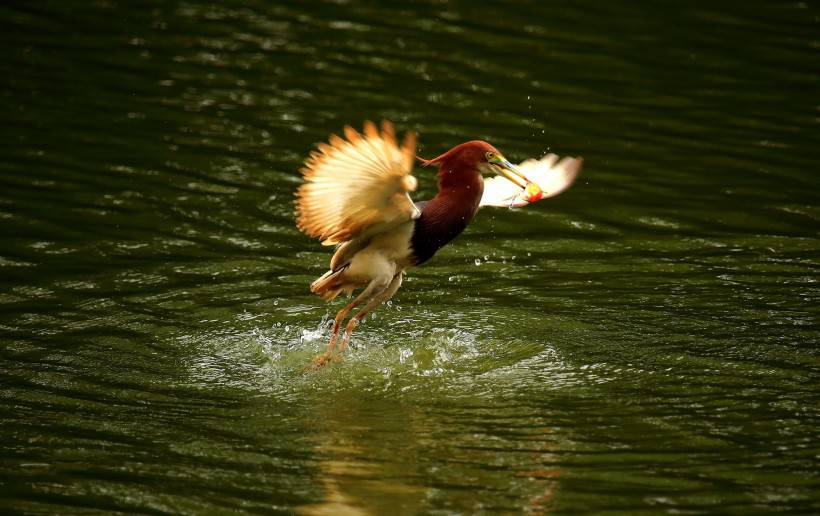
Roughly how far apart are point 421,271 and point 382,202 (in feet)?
8.52

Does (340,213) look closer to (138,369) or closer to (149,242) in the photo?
(138,369)

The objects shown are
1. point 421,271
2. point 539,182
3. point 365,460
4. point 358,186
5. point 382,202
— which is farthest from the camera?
point 421,271

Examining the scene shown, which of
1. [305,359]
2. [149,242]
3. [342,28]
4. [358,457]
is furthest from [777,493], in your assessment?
[342,28]

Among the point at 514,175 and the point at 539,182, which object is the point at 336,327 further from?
the point at 539,182

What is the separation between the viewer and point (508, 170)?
298 inches

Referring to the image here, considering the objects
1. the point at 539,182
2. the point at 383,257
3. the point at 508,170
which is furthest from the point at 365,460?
the point at 539,182

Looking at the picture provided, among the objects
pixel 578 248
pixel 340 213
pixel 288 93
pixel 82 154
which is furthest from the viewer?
pixel 288 93

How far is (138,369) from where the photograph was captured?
299 inches

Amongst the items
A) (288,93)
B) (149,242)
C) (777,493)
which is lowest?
(777,493)

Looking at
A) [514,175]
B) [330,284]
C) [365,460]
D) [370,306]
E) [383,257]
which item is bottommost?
[365,460]

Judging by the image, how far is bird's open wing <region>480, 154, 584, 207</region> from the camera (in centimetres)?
831

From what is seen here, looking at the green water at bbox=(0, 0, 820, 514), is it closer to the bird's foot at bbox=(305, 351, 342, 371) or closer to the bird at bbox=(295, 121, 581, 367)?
the bird's foot at bbox=(305, 351, 342, 371)

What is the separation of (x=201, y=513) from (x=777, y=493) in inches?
107

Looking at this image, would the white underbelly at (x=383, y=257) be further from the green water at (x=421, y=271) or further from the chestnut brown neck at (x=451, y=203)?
the green water at (x=421, y=271)
